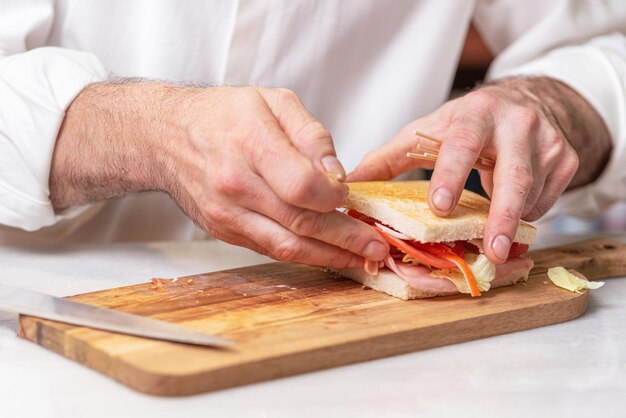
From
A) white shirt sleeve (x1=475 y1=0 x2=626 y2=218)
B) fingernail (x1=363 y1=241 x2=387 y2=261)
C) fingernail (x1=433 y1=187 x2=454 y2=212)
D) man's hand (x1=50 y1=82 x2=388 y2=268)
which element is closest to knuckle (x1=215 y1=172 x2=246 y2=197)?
man's hand (x1=50 y1=82 x2=388 y2=268)

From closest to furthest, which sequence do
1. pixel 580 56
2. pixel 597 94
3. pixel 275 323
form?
pixel 275 323 → pixel 597 94 → pixel 580 56

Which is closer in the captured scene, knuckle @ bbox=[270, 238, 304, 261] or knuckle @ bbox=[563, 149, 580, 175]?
knuckle @ bbox=[270, 238, 304, 261]

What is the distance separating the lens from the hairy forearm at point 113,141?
1754 mm

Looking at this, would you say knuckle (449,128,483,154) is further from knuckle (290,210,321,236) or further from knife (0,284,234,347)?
knife (0,284,234,347)

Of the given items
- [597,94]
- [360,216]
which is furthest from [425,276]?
[597,94]

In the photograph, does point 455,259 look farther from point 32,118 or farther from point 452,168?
point 32,118

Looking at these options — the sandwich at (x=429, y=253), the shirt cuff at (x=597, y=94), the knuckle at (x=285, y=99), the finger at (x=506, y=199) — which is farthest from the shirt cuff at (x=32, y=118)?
the shirt cuff at (x=597, y=94)

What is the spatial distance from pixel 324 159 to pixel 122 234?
1044 mm

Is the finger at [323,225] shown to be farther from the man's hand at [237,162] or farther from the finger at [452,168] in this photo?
the finger at [452,168]

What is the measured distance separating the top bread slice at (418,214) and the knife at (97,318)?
490mm

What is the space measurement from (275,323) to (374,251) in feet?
0.92

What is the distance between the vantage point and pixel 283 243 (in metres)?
1.60

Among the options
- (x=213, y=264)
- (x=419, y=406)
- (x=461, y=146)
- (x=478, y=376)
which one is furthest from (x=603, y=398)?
(x=213, y=264)

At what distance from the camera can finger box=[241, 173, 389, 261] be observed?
153cm
